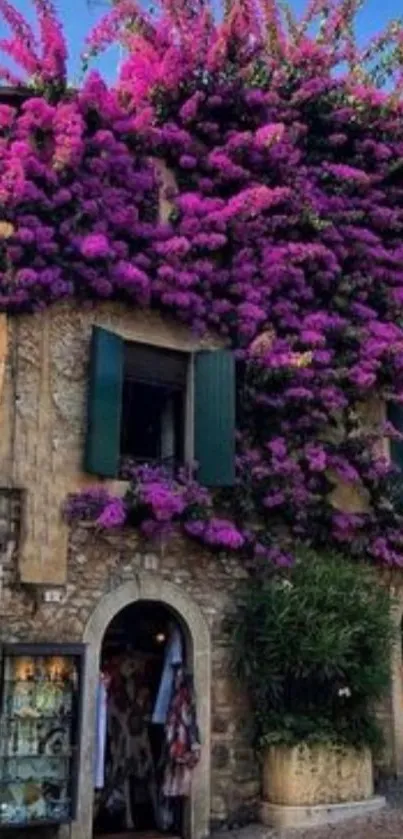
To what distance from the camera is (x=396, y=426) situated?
1311cm

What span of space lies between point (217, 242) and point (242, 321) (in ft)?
3.45

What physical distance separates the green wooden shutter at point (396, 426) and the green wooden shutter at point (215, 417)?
2.91 metres

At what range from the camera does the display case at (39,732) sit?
353 inches

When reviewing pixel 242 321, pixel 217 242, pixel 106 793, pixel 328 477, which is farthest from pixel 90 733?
pixel 217 242

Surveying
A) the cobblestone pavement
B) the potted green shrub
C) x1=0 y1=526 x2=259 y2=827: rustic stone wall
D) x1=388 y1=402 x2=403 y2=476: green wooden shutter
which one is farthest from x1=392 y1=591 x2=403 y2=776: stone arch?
x1=0 y1=526 x2=259 y2=827: rustic stone wall

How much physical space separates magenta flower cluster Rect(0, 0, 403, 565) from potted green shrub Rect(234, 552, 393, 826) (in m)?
1.00

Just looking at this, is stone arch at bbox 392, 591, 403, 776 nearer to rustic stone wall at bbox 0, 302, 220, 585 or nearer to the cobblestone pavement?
the cobblestone pavement

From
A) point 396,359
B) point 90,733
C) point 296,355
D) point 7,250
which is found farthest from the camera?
point 396,359

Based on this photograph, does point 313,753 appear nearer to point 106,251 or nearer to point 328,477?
point 328,477

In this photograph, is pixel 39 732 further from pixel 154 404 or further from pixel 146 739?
pixel 154 404

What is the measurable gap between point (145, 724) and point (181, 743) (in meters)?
0.82

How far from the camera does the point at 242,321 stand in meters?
11.6

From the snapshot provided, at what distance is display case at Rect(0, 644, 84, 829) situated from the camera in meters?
8.98

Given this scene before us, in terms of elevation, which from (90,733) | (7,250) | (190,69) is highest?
(190,69)
